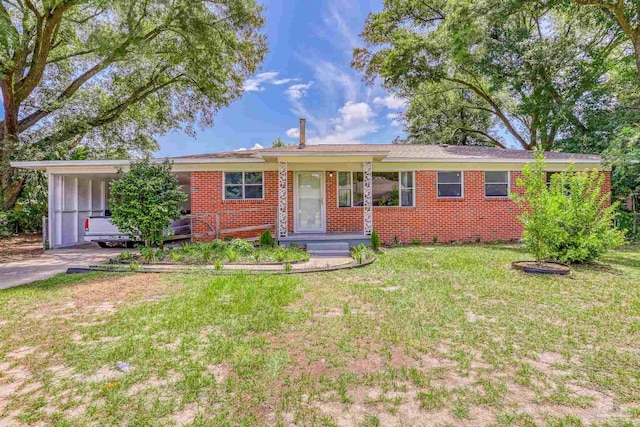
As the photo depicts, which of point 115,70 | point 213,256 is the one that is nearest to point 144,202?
point 213,256

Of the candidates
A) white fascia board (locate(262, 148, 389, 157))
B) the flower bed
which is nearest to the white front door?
white fascia board (locate(262, 148, 389, 157))

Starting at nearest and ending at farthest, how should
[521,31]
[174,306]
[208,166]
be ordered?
[174,306] < [208,166] < [521,31]

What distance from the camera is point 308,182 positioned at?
11367 millimetres

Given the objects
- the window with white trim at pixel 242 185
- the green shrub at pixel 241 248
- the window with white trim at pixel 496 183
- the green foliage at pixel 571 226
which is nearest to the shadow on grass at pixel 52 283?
the green shrub at pixel 241 248

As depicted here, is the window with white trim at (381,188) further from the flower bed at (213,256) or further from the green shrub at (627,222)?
the green shrub at (627,222)

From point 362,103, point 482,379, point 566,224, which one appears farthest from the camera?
point 362,103

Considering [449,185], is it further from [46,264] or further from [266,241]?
[46,264]

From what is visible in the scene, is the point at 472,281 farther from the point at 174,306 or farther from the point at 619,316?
the point at 174,306

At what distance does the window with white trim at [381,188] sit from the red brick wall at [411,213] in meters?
0.21

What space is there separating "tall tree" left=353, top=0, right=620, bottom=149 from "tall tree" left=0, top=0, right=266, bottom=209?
312 inches

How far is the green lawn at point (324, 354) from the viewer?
2359mm

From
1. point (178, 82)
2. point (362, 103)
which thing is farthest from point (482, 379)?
point (362, 103)

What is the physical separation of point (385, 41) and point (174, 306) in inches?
782

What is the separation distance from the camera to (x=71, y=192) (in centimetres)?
1225
